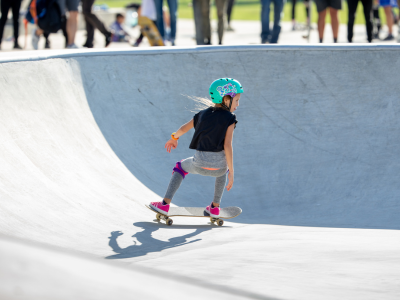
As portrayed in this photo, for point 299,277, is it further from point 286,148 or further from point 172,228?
point 286,148

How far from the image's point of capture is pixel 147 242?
342 cm

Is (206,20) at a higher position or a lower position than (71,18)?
higher

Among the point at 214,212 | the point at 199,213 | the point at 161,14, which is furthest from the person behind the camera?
the point at 161,14

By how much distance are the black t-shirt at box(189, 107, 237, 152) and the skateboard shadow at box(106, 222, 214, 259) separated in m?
0.68

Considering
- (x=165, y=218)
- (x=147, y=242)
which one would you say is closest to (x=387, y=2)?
(x=165, y=218)

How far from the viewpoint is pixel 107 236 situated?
343cm

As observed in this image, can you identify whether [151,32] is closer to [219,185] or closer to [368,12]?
[368,12]

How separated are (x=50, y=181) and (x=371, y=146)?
346 cm

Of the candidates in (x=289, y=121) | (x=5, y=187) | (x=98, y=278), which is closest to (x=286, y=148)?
(x=289, y=121)

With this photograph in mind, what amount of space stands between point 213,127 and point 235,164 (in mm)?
1685

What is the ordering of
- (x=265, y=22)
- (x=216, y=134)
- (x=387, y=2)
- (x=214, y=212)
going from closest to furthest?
(x=216, y=134), (x=214, y=212), (x=265, y=22), (x=387, y=2)

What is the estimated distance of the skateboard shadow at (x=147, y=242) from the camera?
10.2 feet

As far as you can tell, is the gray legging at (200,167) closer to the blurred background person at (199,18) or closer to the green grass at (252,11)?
the blurred background person at (199,18)

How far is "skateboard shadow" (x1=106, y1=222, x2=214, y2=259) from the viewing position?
123 inches
